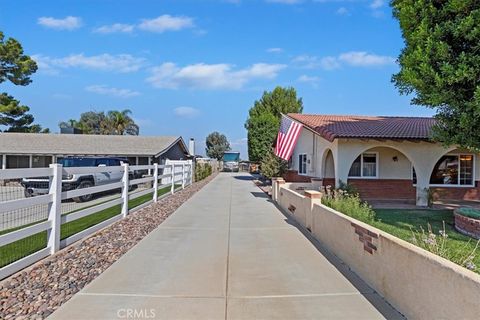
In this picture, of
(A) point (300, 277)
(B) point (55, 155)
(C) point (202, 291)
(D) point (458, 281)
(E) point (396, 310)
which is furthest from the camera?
(B) point (55, 155)

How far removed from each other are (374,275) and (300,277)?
3.54 ft

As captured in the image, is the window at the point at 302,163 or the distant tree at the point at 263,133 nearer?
the window at the point at 302,163

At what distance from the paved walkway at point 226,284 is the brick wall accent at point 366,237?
1.66ft

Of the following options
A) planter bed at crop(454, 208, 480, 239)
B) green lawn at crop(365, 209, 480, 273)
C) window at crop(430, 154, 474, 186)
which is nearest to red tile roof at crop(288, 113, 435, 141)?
window at crop(430, 154, 474, 186)

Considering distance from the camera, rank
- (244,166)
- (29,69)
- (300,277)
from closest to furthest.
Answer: (300,277) < (29,69) < (244,166)

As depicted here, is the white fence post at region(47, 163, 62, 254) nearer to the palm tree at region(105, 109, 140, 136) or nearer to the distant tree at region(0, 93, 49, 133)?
the distant tree at region(0, 93, 49, 133)

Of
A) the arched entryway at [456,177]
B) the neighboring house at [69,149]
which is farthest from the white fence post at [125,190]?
the neighboring house at [69,149]

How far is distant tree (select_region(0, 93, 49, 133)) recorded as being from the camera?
3912 cm

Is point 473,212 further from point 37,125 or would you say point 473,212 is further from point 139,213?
point 37,125

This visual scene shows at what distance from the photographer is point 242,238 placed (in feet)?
29.1

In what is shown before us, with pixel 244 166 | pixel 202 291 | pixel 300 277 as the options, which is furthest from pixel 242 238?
pixel 244 166

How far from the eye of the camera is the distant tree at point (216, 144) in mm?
82938

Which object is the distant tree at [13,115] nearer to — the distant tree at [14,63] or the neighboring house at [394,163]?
the distant tree at [14,63]

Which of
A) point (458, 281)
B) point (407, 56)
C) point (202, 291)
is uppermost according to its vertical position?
point (407, 56)
